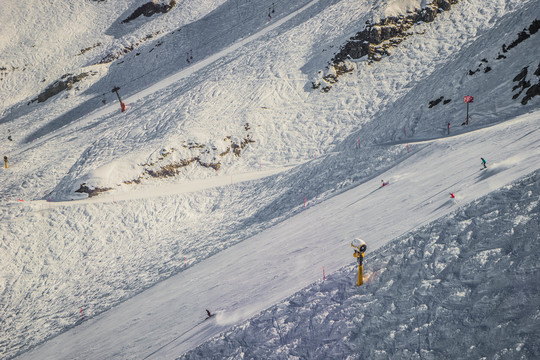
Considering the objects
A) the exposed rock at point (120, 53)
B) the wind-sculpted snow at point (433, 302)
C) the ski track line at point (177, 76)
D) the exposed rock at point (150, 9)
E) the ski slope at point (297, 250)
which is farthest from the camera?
the exposed rock at point (150, 9)

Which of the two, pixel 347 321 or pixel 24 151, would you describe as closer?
pixel 347 321

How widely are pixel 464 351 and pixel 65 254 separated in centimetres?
2313

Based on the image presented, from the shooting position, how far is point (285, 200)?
73.0 ft

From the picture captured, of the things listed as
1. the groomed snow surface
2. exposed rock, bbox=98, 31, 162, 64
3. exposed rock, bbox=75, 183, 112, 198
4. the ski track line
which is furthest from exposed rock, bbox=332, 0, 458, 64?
exposed rock, bbox=98, 31, 162, 64

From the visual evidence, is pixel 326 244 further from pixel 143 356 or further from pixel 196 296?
pixel 143 356

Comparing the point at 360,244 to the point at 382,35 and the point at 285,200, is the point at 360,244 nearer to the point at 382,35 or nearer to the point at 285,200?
the point at 285,200

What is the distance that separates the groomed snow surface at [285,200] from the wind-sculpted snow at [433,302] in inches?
2.0

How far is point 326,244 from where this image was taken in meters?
14.9

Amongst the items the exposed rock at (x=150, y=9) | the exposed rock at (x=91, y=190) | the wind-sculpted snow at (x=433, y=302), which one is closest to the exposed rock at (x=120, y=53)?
the exposed rock at (x=150, y=9)

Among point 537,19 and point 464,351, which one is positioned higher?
point 537,19

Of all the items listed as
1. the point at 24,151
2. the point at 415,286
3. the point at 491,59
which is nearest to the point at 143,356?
the point at 415,286

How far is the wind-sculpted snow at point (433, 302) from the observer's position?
7.96m

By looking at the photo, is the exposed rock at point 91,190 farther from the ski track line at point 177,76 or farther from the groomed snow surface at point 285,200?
the ski track line at point 177,76

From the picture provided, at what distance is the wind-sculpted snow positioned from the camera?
7.96 meters
